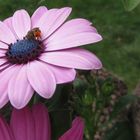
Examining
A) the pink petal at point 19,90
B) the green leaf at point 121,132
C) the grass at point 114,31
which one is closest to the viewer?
the pink petal at point 19,90

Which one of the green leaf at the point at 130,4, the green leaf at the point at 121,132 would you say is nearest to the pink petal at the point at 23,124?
the green leaf at the point at 130,4

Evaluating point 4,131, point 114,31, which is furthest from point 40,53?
point 114,31

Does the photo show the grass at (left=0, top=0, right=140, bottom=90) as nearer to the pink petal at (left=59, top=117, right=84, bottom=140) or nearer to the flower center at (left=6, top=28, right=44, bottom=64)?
the flower center at (left=6, top=28, right=44, bottom=64)

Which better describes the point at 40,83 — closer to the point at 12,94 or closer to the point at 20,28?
the point at 12,94

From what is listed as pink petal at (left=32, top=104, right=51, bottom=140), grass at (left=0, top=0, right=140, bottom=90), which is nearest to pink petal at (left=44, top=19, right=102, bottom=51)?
pink petal at (left=32, top=104, right=51, bottom=140)

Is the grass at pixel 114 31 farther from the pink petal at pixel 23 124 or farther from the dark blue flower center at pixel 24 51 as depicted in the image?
the pink petal at pixel 23 124
